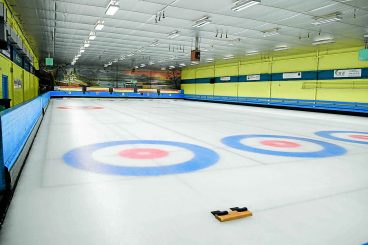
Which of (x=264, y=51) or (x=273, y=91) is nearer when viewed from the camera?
(x=264, y=51)

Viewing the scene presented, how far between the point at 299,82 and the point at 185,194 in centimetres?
1954

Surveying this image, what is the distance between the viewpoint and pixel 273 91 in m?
22.4

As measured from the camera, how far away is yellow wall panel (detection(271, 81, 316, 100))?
19469 millimetres

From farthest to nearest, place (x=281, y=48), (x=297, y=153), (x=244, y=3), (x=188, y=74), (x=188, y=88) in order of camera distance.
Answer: (x=188, y=88) → (x=188, y=74) → (x=281, y=48) → (x=244, y=3) → (x=297, y=153)

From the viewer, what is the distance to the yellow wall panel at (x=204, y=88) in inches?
1213

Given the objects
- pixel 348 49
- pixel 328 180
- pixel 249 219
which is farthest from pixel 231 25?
pixel 249 219

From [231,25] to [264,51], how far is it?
804 centimetres

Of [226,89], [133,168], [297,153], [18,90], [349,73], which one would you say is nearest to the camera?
[133,168]

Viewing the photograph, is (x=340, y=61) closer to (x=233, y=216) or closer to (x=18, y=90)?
(x=233, y=216)

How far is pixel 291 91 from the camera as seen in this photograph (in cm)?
2083

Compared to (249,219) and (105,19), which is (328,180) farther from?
(105,19)

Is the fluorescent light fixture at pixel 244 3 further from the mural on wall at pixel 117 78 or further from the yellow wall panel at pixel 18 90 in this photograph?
the mural on wall at pixel 117 78

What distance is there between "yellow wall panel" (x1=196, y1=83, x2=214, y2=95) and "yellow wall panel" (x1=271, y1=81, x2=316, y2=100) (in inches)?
374

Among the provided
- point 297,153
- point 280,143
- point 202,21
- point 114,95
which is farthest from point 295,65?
point 114,95
